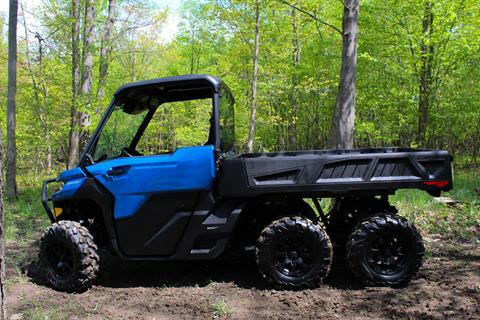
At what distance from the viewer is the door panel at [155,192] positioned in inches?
143

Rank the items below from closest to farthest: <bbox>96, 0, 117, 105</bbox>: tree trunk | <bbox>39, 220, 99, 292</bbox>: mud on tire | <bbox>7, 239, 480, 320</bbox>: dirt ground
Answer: <bbox>7, 239, 480, 320</bbox>: dirt ground
<bbox>39, 220, 99, 292</bbox>: mud on tire
<bbox>96, 0, 117, 105</bbox>: tree trunk

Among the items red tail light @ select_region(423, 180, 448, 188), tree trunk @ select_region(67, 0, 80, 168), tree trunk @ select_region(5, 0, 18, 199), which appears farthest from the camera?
tree trunk @ select_region(67, 0, 80, 168)

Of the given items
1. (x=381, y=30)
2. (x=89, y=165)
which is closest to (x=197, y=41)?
(x=381, y=30)

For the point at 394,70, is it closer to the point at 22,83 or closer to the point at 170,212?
the point at 170,212

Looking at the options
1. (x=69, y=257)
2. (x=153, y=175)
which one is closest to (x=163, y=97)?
(x=153, y=175)

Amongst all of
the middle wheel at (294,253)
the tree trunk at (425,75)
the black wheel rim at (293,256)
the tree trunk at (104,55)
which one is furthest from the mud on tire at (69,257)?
the tree trunk at (425,75)

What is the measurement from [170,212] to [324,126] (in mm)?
20536

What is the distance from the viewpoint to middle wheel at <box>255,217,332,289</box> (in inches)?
138

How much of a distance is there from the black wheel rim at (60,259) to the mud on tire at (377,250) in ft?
8.99

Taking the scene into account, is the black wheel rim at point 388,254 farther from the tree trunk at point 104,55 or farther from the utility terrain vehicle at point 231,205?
the tree trunk at point 104,55

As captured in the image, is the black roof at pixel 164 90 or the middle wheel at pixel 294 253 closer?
the middle wheel at pixel 294 253

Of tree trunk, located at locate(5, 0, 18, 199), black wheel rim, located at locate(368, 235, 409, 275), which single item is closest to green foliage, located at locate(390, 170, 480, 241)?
black wheel rim, located at locate(368, 235, 409, 275)

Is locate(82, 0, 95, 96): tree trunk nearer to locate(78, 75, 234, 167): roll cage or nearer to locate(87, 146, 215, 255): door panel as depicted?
locate(78, 75, 234, 167): roll cage

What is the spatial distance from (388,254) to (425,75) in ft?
35.5
